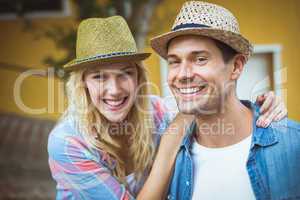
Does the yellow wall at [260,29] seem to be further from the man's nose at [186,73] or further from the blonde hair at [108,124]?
the man's nose at [186,73]

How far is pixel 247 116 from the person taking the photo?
106cm

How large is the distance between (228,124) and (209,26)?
9.5 inches

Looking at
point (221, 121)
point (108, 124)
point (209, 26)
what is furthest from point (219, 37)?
point (108, 124)

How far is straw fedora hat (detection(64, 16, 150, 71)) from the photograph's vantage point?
114 cm

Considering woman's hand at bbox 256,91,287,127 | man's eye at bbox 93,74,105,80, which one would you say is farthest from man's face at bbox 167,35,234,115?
man's eye at bbox 93,74,105,80

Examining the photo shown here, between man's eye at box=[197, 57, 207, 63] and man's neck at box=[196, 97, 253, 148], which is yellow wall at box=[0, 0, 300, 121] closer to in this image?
man's neck at box=[196, 97, 253, 148]

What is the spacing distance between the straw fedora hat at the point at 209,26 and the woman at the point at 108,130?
0.18 metres

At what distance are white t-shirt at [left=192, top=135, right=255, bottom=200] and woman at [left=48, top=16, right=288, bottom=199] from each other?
8 cm

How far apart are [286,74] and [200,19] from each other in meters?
0.42

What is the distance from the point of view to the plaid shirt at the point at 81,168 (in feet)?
3.70

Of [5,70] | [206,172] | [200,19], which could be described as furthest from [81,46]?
[5,70]

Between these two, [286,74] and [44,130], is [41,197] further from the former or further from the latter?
[286,74]

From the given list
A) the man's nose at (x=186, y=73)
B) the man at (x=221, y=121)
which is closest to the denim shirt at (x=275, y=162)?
the man at (x=221, y=121)

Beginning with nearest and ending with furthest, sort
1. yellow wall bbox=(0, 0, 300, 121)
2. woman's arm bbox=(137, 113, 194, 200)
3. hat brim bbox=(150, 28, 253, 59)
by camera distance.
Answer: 1. hat brim bbox=(150, 28, 253, 59)
2. woman's arm bbox=(137, 113, 194, 200)
3. yellow wall bbox=(0, 0, 300, 121)
